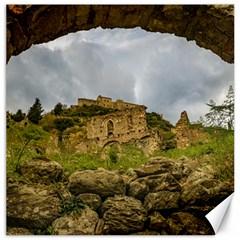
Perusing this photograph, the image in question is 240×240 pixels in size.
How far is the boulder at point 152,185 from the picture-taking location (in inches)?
125

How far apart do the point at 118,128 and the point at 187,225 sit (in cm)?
100

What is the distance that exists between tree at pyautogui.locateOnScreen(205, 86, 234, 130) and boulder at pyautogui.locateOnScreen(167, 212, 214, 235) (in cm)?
78

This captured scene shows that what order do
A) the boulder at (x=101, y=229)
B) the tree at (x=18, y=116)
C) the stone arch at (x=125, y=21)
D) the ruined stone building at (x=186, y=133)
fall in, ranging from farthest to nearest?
the ruined stone building at (x=186, y=133), the tree at (x=18, y=116), the boulder at (x=101, y=229), the stone arch at (x=125, y=21)

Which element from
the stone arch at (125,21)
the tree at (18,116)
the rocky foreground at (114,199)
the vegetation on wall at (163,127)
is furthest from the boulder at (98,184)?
the stone arch at (125,21)

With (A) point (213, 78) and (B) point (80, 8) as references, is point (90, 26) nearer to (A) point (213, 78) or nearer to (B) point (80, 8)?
(B) point (80, 8)

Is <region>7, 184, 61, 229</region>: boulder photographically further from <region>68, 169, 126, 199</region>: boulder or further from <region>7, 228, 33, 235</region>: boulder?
<region>68, 169, 126, 199</region>: boulder

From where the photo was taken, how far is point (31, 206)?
9.95 feet

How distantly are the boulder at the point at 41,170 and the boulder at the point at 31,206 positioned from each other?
0.29ft

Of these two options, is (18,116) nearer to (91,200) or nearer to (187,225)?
(91,200)

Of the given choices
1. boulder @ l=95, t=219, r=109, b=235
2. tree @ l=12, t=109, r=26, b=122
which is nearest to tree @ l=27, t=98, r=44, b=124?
tree @ l=12, t=109, r=26, b=122

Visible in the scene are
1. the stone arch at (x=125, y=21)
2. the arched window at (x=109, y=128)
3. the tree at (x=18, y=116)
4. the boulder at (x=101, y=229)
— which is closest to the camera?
the stone arch at (x=125, y=21)

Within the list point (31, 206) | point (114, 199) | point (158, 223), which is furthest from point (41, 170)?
point (158, 223)

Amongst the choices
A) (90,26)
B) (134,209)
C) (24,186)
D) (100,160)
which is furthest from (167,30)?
(24,186)

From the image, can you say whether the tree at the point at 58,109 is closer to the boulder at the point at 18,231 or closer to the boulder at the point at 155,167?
the boulder at the point at 155,167
